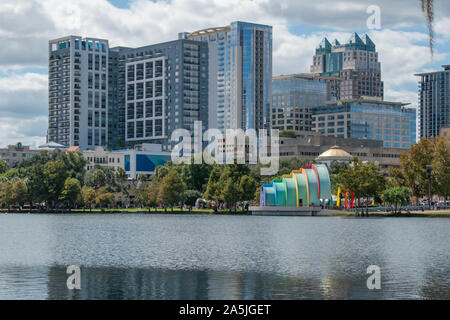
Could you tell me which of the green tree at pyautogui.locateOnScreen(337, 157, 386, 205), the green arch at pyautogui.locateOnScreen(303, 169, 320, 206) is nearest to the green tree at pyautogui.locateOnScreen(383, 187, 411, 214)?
the green tree at pyautogui.locateOnScreen(337, 157, 386, 205)

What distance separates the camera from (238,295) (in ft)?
156

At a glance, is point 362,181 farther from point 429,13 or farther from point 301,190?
point 429,13

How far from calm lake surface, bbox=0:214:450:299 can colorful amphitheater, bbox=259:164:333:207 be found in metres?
81.7

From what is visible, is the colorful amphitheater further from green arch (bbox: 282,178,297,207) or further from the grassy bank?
the grassy bank

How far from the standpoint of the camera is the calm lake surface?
48.8m

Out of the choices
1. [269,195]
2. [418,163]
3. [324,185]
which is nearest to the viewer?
[418,163]

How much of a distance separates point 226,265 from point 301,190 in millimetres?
125428

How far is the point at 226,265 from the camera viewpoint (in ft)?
212

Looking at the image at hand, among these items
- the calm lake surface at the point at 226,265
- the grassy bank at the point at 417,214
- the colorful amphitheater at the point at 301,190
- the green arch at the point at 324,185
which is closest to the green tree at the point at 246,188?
the colorful amphitheater at the point at 301,190

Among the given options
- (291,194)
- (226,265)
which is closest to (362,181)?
(291,194)
